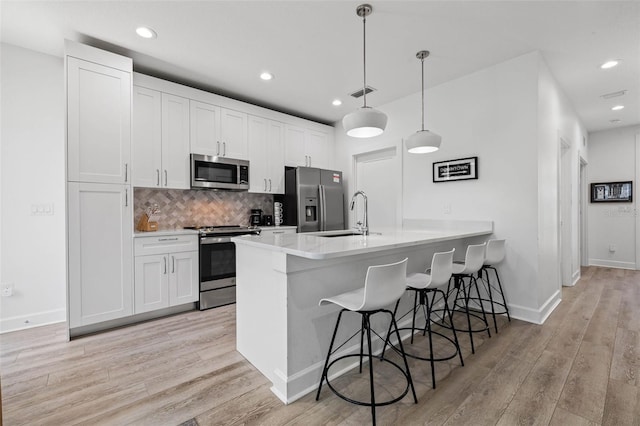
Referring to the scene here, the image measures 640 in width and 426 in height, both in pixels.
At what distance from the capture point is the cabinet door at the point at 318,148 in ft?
16.3

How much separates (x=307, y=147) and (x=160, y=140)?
87.3 inches

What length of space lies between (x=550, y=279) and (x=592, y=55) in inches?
93.7

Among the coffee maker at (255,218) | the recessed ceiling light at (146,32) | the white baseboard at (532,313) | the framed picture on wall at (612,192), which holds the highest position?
the recessed ceiling light at (146,32)

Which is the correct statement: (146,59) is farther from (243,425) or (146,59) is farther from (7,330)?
(243,425)

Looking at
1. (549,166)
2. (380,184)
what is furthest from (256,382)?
(549,166)

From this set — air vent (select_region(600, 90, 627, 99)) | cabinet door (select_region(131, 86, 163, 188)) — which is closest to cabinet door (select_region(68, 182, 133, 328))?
cabinet door (select_region(131, 86, 163, 188))

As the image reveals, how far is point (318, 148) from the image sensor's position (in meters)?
5.07

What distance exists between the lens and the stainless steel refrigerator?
443 cm

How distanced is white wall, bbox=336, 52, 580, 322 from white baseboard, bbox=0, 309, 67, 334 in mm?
4275

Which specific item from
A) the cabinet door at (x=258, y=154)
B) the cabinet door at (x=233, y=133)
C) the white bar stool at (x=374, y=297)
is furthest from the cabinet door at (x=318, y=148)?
the white bar stool at (x=374, y=297)

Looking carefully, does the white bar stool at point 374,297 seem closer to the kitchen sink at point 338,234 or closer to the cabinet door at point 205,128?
the kitchen sink at point 338,234

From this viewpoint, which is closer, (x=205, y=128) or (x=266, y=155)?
(x=205, y=128)

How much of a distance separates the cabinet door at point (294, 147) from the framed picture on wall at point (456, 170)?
2053mm

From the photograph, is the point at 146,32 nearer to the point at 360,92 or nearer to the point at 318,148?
the point at 360,92
